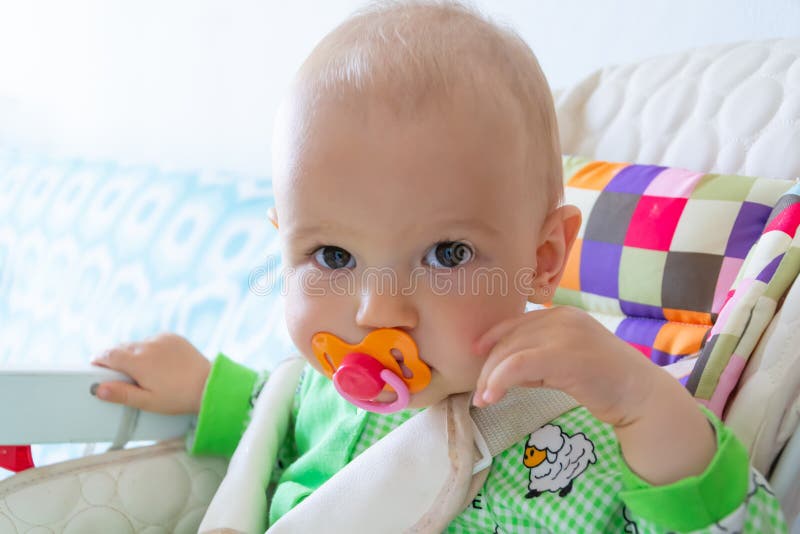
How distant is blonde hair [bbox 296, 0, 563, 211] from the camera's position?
2.09 ft

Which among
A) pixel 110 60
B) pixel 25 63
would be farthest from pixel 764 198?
pixel 25 63

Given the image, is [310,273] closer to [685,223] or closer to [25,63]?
[685,223]

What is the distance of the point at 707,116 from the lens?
100 cm

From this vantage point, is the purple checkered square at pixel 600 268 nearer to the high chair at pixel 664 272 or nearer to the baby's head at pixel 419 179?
the high chair at pixel 664 272

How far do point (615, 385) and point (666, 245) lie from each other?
1.15 feet

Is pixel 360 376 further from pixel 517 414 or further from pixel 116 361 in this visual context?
pixel 116 361

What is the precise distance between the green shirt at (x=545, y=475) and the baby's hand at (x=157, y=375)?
34 mm

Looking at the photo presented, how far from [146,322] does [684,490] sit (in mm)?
1067

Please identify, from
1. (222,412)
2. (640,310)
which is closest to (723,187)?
(640,310)

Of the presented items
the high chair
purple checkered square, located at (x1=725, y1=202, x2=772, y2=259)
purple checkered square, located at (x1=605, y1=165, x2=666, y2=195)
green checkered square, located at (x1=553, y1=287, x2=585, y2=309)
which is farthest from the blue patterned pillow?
purple checkered square, located at (x1=725, y1=202, x2=772, y2=259)

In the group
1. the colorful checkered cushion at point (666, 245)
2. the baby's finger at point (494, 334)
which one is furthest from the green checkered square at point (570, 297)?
the baby's finger at point (494, 334)

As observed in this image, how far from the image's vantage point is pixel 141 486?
3.02 feet

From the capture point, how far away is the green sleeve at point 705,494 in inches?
23.3

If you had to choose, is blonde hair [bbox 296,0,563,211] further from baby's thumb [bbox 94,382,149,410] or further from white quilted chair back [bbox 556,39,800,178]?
baby's thumb [bbox 94,382,149,410]
